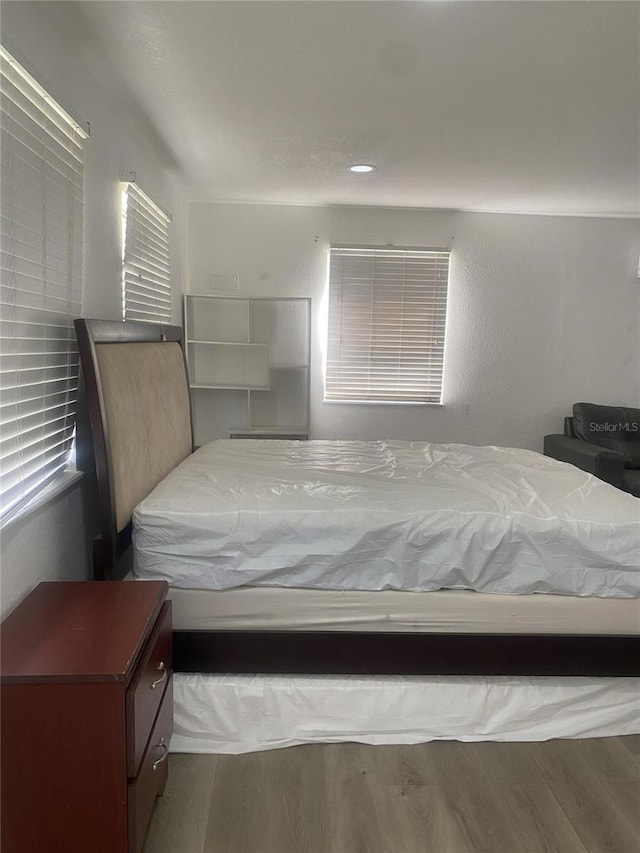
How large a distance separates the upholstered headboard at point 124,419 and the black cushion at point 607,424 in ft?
10.0

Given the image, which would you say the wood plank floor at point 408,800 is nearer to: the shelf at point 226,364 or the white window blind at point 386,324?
the shelf at point 226,364

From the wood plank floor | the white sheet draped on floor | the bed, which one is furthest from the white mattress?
the wood plank floor

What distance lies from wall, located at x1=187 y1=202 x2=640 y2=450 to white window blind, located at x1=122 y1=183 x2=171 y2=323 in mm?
851

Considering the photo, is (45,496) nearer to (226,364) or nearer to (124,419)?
(124,419)

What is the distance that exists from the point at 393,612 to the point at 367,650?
149mm

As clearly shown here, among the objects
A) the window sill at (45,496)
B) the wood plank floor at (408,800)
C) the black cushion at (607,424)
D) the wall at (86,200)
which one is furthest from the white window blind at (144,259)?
the black cushion at (607,424)

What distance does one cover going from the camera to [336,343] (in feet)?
14.6

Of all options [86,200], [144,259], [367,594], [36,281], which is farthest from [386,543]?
[144,259]

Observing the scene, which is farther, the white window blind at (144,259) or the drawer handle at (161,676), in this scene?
the white window blind at (144,259)

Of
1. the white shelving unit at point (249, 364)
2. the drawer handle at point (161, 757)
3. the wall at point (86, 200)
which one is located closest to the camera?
the drawer handle at point (161, 757)

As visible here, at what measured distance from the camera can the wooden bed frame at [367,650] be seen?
6.01ft

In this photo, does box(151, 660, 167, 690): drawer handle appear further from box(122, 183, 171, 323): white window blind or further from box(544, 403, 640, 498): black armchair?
box(544, 403, 640, 498): black armchair

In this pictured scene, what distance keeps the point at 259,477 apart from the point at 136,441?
51 cm

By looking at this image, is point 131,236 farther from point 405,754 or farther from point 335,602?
point 405,754
